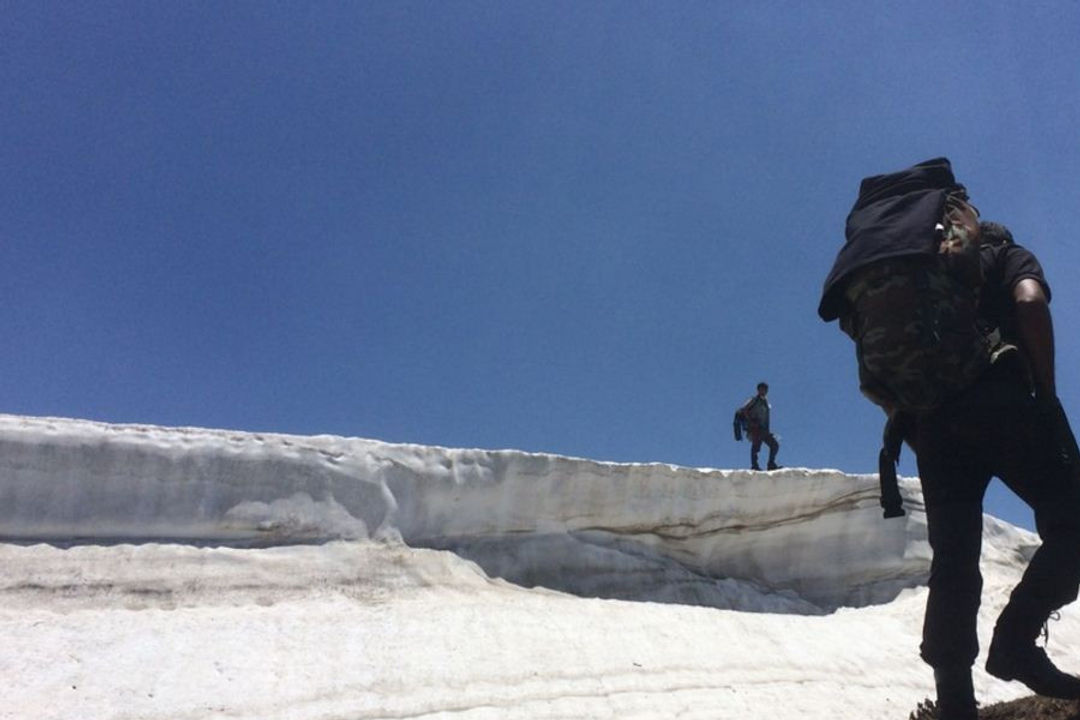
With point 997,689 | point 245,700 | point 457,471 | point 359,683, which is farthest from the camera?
point 457,471

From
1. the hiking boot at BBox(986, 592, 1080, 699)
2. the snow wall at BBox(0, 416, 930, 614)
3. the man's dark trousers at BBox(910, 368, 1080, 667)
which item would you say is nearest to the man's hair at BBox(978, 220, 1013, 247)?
the man's dark trousers at BBox(910, 368, 1080, 667)

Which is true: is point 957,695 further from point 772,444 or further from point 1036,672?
point 772,444

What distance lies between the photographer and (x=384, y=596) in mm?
4492

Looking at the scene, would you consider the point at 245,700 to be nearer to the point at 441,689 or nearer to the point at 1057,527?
the point at 441,689

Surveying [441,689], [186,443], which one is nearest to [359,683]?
[441,689]

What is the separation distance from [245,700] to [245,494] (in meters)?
1.42

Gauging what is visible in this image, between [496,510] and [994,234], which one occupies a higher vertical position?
[994,234]

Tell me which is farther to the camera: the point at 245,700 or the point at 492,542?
the point at 492,542

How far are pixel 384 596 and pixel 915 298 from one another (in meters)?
2.80

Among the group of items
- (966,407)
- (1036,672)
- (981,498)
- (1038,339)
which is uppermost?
(1038,339)

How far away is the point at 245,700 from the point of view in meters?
3.30

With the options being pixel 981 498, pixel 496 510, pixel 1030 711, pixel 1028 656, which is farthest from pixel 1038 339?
pixel 496 510

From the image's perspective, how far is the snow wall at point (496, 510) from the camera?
4.23 meters

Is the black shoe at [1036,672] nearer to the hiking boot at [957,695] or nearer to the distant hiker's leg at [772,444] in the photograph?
the hiking boot at [957,695]
